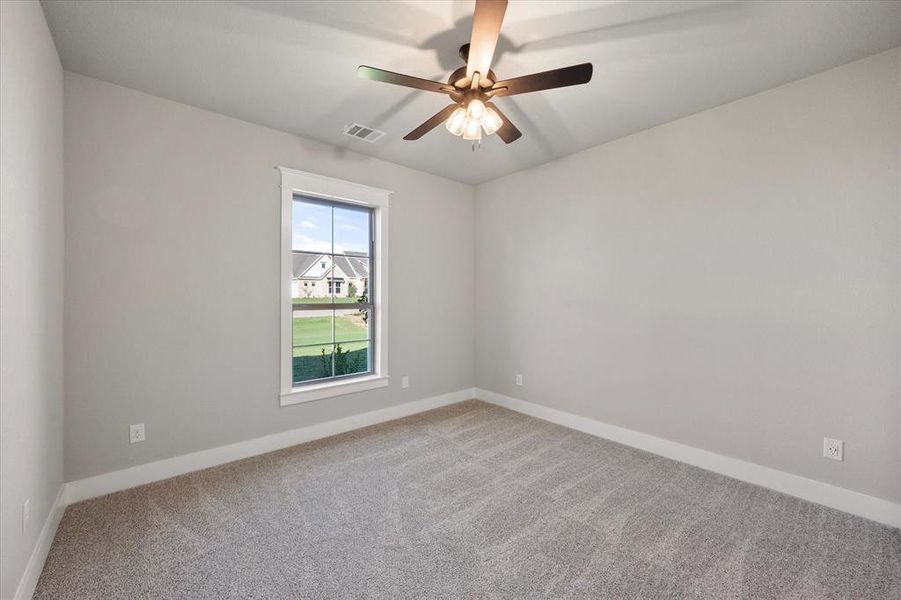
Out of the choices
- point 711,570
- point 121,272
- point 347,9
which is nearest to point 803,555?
point 711,570

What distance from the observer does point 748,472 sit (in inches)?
103

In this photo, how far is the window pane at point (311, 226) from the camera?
342 centimetres

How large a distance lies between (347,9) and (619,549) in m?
3.08

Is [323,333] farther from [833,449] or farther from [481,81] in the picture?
[833,449]

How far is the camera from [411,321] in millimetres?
4090

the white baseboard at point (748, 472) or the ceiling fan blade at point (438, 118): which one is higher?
the ceiling fan blade at point (438, 118)

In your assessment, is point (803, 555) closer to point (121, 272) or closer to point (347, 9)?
point (347, 9)

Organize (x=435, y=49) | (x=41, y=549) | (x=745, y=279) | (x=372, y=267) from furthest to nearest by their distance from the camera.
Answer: (x=372, y=267) < (x=745, y=279) < (x=435, y=49) < (x=41, y=549)

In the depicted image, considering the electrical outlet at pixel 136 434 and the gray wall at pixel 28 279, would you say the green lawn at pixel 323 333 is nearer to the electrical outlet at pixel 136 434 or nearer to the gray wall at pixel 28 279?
the electrical outlet at pixel 136 434

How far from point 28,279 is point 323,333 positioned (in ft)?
6.93

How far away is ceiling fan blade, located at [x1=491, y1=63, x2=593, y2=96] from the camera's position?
169 centimetres

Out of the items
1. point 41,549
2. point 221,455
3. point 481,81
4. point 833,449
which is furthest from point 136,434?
point 833,449

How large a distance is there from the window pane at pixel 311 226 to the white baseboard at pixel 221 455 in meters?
1.66

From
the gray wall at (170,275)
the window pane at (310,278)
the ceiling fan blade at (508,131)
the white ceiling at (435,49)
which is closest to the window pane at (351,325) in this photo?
the window pane at (310,278)
